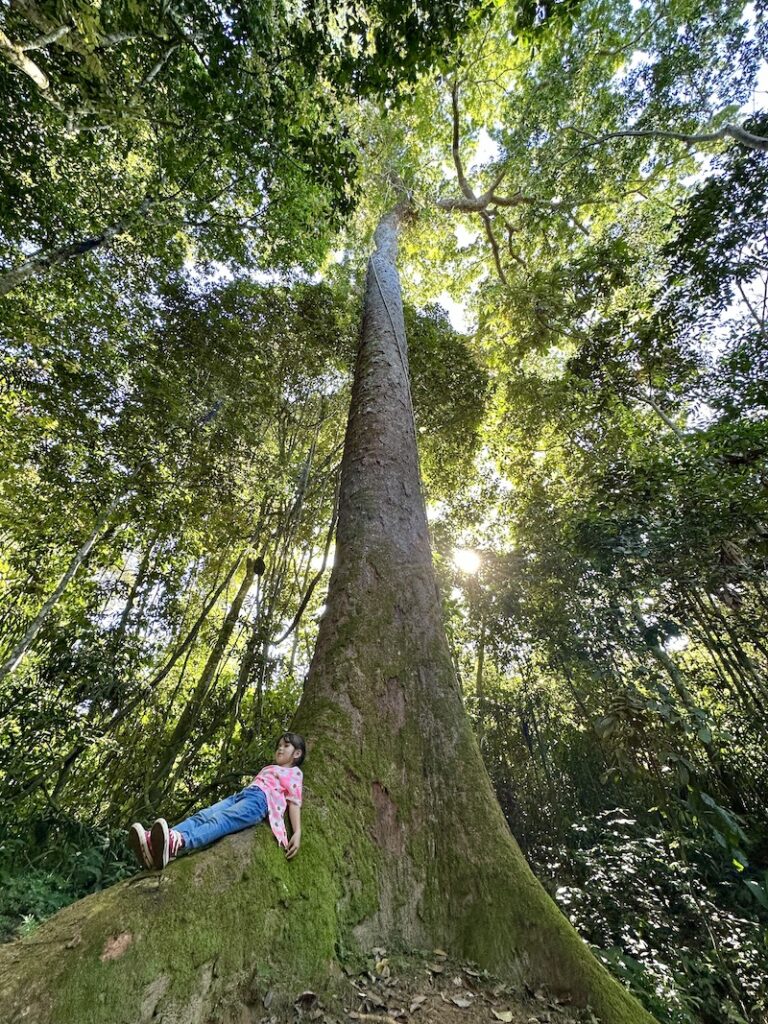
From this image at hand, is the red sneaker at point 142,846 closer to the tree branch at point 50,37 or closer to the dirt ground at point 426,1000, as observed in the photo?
the dirt ground at point 426,1000

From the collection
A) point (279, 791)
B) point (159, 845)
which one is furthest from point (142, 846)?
point (279, 791)

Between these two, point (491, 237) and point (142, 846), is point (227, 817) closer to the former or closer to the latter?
point (142, 846)

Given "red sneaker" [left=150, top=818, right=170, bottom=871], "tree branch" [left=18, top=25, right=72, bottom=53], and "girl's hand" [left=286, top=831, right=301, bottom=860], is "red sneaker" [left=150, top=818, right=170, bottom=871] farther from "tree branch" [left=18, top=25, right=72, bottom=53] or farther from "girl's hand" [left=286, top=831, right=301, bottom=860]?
"tree branch" [left=18, top=25, right=72, bottom=53]

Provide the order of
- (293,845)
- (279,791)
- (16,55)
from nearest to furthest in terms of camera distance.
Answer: (293,845)
(279,791)
(16,55)

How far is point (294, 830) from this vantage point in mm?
1535

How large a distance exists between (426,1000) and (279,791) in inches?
28.6

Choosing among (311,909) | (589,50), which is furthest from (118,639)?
(589,50)

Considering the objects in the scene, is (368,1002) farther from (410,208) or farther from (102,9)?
(410,208)

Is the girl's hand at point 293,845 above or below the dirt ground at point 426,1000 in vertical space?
above

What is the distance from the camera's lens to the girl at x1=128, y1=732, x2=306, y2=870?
1371 millimetres

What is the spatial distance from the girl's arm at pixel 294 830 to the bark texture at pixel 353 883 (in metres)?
0.03

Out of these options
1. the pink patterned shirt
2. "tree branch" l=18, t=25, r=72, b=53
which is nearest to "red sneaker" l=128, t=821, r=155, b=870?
the pink patterned shirt

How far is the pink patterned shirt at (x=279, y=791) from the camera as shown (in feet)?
5.00

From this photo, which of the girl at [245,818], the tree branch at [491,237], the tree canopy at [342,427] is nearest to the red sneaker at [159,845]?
the girl at [245,818]
